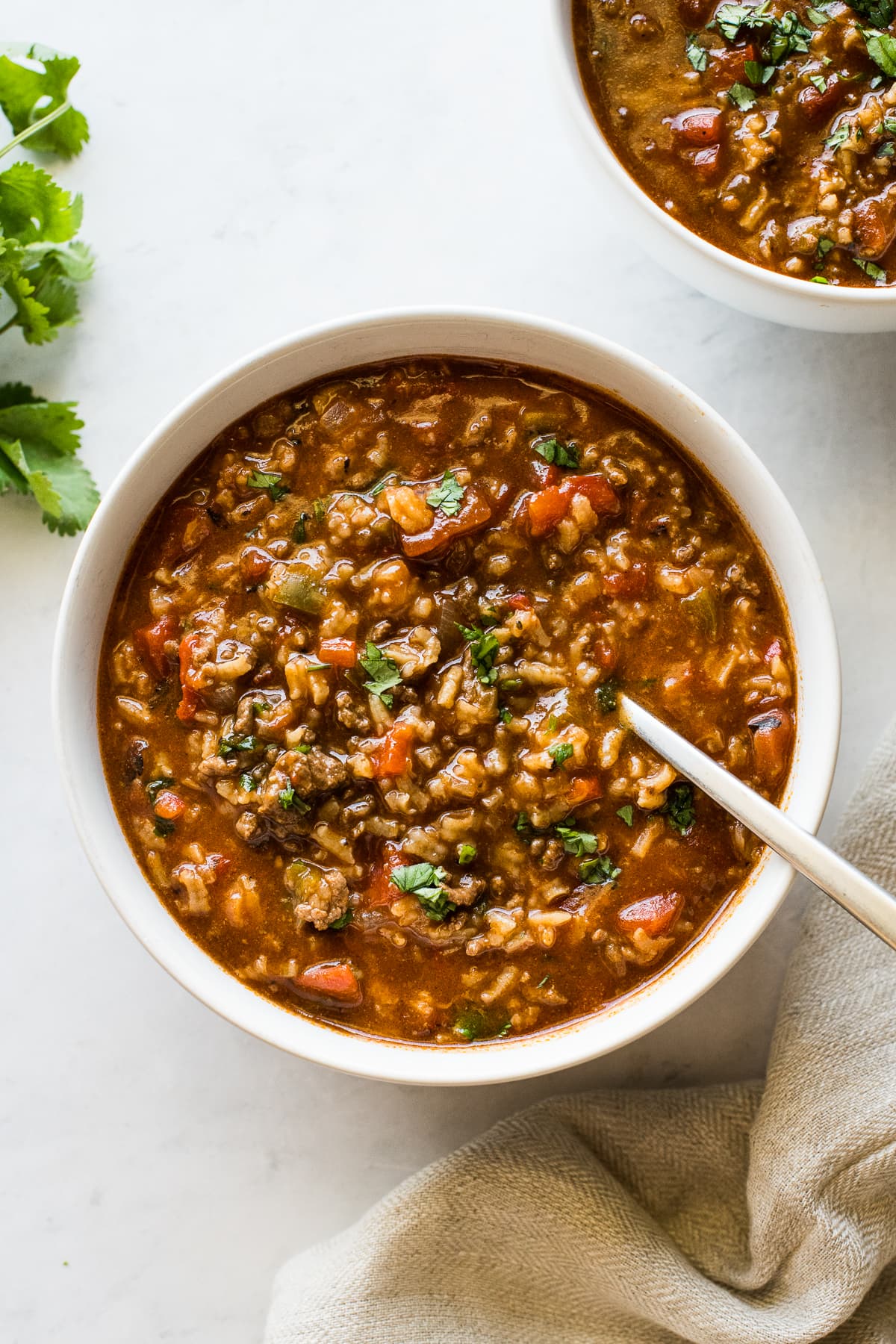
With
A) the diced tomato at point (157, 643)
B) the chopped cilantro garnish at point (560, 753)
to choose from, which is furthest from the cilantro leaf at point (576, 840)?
the diced tomato at point (157, 643)

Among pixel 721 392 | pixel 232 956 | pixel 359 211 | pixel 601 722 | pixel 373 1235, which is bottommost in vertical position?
pixel 373 1235

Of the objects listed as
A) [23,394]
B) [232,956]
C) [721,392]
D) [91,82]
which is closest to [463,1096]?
[232,956]

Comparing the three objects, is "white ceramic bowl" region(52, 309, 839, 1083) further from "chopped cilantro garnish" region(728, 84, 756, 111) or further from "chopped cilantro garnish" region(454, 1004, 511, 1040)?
"chopped cilantro garnish" region(728, 84, 756, 111)

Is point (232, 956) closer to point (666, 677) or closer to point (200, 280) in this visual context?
point (666, 677)

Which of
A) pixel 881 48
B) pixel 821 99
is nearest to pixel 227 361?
pixel 821 99

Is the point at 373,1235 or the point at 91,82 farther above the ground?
the point at 91,82

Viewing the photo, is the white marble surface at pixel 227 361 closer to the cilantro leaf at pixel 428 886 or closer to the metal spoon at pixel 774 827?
the metal spoon at pixel 774 827

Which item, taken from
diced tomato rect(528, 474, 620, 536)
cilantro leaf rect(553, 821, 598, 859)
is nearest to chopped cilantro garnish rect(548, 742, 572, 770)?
cilantro leaf rect(553, 821, 598, 859)
